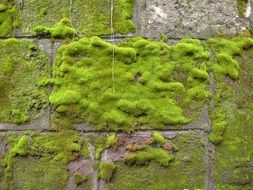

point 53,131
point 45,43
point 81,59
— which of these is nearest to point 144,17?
point 81,59

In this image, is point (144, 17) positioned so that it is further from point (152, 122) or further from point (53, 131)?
point (53, 131)

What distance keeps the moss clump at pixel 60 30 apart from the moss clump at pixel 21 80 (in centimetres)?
11

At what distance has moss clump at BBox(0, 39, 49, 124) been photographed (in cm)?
243

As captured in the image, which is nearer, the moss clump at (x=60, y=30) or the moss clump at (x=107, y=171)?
the moss clump at (x=107, y=171)

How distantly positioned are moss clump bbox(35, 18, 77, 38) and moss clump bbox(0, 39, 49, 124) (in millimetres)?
107

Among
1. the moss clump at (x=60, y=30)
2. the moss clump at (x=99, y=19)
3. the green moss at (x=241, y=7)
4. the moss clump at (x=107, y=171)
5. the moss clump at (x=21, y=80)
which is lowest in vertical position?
the moss clump at (x=107, y=171)

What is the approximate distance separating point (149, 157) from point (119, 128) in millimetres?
240

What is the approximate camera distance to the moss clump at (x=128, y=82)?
2.41 meters

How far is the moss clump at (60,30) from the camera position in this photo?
8.11ft

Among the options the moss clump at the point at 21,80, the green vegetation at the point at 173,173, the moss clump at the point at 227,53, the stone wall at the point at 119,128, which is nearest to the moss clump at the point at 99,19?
the stone wall at the point at 119,128

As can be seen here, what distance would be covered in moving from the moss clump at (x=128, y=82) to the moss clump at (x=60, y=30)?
0.07m

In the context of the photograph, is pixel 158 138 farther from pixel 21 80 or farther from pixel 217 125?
pixel 21 80

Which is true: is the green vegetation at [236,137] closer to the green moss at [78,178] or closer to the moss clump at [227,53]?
the moss clump at [227,53]

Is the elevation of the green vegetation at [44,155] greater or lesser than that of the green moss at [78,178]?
greater
